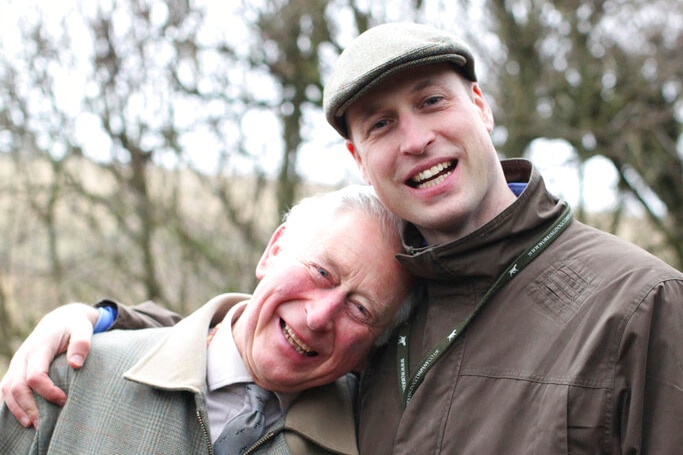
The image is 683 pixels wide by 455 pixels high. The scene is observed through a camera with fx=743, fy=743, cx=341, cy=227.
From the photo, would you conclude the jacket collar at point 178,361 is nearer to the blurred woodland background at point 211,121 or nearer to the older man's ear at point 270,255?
the older man's ear at point 270,255

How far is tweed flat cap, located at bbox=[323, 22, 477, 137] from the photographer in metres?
2.25

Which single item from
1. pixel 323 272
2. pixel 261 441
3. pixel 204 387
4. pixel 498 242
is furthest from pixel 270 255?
pixel 498 242

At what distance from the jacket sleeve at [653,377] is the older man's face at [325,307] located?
90cm

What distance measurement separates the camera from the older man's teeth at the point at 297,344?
8.15 feet

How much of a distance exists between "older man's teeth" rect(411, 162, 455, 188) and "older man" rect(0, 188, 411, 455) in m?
0.32

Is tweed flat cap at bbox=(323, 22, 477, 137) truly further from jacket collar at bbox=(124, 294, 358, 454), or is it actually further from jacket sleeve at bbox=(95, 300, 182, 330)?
jacket sleeve at bbox=(95, 300, 182, 330)

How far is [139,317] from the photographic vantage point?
3045 millimetres

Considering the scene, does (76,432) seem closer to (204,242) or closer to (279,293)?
(279,293)

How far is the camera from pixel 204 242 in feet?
25.4

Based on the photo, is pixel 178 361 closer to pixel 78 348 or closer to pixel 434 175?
pixel 78 348

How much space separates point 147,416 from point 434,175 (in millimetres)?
1202

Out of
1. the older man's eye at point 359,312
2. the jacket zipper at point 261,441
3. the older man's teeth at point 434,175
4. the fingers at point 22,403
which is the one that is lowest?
the jacket zipper at point 261,441

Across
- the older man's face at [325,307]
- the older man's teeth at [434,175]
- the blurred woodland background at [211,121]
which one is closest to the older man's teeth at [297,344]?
the older man's face at [325,307]

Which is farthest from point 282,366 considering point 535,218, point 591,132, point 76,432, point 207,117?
point 591,132
